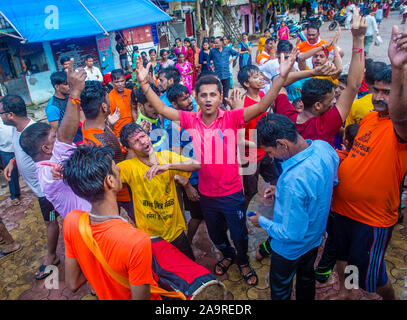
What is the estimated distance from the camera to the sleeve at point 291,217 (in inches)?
71.9

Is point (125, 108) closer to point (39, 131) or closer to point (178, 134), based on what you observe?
point (178, 134)

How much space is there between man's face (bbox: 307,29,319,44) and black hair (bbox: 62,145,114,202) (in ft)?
16.5

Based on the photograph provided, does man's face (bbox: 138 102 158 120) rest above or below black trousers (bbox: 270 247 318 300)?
above

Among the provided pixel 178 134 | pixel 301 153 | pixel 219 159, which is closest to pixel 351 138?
pixel 301 153

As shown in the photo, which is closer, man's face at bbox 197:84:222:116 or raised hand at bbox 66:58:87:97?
raised hand at bbox 66:58:87:97

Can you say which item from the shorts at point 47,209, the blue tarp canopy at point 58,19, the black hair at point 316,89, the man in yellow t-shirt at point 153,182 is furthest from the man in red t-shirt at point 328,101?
the blue tarp canopy at point 58,19

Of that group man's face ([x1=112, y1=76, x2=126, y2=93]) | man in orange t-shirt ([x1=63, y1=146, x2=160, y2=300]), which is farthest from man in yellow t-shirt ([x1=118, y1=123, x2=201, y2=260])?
man's face ([x1=112, y1=76, x2=126, y2=93])

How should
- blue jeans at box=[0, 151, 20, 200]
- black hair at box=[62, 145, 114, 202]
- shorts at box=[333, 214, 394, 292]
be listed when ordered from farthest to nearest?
1. blue jeans at box=[0, 151, 20, 200]
2. shorts at box=[333, 214, 394, 292]
3. black hair at box=[62, 145, 114, 202]

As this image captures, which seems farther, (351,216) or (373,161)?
(351,216)

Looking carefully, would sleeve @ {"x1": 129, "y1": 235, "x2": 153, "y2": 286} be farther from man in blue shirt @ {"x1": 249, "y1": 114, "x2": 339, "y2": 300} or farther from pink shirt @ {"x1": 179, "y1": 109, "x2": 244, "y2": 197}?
pink shirt @ {"x1": 179, "y1": 109, "x2": 244, "y2": 197}

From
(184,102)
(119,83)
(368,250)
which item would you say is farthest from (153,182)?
(119,83)

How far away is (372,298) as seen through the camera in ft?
8.70

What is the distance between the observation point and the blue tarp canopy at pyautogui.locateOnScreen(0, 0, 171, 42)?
22.8ft

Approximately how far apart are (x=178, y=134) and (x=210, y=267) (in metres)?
1.58
